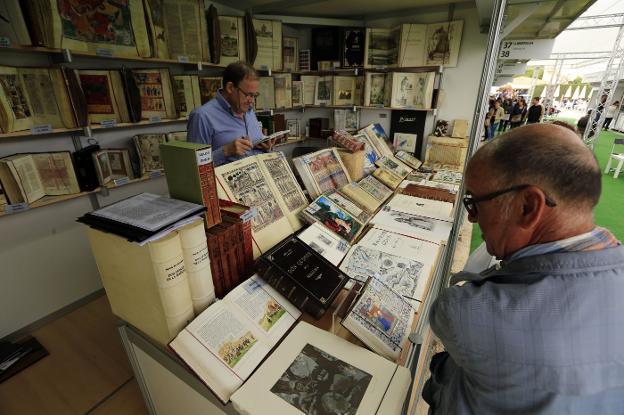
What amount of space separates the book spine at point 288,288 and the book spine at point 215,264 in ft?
0.48

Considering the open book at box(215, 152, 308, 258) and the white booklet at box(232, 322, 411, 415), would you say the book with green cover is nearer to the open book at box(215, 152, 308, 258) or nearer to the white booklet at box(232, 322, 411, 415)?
the open book at box(215, 152, 308, 258)

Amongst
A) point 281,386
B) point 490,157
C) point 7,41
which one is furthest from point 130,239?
point 7,41

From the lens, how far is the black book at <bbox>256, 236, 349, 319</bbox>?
104 cm

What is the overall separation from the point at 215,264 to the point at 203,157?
381 millimetres

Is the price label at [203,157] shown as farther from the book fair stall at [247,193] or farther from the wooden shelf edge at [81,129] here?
the wooden shelf edge at [81,129]

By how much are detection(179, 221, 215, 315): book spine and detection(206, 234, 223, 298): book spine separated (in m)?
0.04

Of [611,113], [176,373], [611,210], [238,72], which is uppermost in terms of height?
[238,72]

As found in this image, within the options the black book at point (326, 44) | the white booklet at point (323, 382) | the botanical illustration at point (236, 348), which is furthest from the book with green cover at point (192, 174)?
the black book at point (326, 44)

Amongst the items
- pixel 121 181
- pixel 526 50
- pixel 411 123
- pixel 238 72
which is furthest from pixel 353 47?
pixel 121 181

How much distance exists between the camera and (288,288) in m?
1.07

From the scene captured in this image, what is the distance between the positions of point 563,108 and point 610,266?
33821mm

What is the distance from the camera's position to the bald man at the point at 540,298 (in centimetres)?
54

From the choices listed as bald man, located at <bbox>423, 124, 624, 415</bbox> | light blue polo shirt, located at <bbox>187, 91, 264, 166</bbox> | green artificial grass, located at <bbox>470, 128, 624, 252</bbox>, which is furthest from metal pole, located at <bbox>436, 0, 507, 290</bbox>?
green artificial grass, located at <bbox>470, 128, 624, 252</bbox>

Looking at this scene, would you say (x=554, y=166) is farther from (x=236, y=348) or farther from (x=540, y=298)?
(x=236, y=348)
